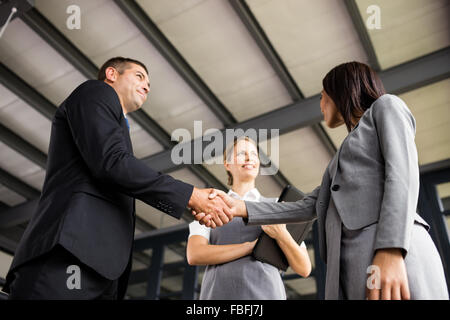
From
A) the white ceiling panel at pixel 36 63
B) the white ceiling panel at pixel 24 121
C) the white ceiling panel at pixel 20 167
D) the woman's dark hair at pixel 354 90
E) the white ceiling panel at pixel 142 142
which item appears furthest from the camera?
the white ceiling panel at pixel 20 167

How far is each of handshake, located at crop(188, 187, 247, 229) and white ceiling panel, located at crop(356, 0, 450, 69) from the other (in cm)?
278

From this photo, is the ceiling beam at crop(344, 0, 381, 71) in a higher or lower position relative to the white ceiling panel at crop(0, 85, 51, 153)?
higher

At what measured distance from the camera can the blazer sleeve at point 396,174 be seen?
85 cm

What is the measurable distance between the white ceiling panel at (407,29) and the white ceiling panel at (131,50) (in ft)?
6.40

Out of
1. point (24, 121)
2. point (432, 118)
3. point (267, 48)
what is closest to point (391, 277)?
point (267, 48)

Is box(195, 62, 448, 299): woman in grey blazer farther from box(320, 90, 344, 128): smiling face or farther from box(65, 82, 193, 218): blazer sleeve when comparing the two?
box(65, 82, 193, 218): blazer sleeve

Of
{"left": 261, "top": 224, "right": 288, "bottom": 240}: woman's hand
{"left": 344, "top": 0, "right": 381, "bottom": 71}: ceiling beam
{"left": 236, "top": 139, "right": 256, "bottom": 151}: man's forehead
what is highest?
{"left": 344, "top": 0, "right": 381, "bottom": 71}: ceiling beam

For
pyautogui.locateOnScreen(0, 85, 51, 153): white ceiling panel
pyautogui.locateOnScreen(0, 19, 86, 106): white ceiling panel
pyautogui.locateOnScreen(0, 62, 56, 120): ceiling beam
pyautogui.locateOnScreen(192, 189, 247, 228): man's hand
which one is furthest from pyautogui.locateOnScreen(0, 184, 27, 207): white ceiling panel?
pyautogui.locateOnScreen(192, 189, 247, 228): man's hand

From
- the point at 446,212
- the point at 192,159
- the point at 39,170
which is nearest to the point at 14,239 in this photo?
the point at 39,170

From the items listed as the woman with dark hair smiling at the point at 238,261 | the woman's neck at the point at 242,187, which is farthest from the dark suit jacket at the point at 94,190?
the woman's neck at the point at 242,187

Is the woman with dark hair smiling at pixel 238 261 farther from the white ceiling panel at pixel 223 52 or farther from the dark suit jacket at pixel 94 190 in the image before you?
the white ceiling panel at pixel 223 52

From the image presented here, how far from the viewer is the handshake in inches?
55.9

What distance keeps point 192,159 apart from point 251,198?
346cm

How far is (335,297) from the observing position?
0.91 m
